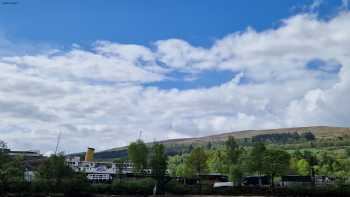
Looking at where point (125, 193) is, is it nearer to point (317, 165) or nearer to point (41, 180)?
point (41, 180)

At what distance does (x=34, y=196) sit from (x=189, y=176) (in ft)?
154

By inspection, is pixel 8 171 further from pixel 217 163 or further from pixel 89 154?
pixel 89 154

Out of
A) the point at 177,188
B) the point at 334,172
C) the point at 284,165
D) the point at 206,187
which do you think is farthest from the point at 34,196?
the point at 334,172

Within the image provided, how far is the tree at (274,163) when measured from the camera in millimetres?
102875

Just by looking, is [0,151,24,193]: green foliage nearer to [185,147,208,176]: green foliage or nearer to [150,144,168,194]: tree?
[150,144,168,194]: tree

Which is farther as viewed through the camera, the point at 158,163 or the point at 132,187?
the point at 158,163

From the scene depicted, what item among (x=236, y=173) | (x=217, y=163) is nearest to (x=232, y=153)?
(x=236, y=173)

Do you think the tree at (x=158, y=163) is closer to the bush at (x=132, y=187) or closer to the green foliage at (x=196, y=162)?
the bush at (x=132, y=187)

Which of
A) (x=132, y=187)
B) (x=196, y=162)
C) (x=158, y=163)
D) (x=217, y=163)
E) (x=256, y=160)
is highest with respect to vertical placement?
(x=256, y=160)

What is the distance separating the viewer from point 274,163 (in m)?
103

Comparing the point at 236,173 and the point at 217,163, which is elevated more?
the point at 217,163

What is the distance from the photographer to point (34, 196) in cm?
8231

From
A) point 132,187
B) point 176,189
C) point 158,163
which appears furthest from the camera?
point 158,163

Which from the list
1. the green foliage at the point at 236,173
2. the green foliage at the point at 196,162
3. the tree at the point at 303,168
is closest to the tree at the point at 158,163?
the green foliage at the point at 196,162
